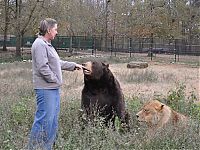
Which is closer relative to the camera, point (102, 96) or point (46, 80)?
point (46, 80)

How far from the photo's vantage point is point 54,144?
213 inches

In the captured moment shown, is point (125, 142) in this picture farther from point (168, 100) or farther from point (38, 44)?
point (168, 100)

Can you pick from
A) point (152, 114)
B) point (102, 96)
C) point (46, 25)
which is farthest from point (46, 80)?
point (152, 114)

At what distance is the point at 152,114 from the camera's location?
6.41 meters

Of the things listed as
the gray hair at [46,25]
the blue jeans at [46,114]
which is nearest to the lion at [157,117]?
the blue jeans at [46,114]

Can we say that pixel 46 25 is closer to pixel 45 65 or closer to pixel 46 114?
pixel 45 65

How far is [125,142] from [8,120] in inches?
88.6

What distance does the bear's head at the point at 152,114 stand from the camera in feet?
20.8

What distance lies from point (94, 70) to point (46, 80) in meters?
1.04

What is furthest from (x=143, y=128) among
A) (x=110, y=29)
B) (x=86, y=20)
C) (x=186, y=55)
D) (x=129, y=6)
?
(x=110, y=29)

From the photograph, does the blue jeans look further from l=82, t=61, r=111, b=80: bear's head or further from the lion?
the lion

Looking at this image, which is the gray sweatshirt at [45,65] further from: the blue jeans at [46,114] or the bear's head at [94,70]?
the bear's head at [94,70]

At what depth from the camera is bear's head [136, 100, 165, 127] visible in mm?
6352

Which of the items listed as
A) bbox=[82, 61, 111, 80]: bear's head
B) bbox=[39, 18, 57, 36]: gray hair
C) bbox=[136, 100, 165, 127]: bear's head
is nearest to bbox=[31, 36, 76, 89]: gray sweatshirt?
bbox=[39, 18, 57, 36]: gray hair
